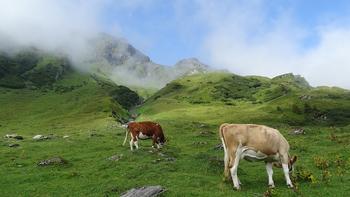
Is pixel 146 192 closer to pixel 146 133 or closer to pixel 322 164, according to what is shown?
pixel 322 164

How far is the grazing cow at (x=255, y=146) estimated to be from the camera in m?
25.4

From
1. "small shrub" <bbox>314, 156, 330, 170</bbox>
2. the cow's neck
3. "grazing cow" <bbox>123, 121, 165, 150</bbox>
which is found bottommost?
"small shrub" <bbox>314, 156, 330, 170</bbox>

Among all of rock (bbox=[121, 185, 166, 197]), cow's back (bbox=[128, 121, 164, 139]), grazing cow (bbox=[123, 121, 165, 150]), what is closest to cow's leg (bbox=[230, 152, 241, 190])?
rock (bbox=[121, 185, 166, 197])

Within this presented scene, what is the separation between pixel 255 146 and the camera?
999 inches

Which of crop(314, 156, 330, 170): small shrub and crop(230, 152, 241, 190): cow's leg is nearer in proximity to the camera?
crop(230, 152, 241, 190): cow's leg

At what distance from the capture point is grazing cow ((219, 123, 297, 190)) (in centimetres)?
2538

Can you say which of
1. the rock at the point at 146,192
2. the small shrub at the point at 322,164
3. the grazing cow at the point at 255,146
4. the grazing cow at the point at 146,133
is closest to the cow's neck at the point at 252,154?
the grazing cow at the point at 255,146

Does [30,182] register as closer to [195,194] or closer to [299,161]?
[195,194]

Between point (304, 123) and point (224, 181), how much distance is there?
87.1 metres

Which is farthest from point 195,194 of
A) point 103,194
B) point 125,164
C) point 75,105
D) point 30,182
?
point 75,105

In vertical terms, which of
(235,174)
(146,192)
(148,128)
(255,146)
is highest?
(148,128)

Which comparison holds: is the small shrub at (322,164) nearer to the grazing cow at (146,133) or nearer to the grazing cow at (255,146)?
the grazing cow at (255,146)

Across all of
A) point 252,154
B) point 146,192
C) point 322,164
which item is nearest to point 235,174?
point 252,154

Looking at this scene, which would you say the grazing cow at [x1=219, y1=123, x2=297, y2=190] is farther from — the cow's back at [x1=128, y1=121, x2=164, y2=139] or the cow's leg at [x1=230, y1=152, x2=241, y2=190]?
the cow's back at [x1=128, y1=121, x2=164, y2=139]
